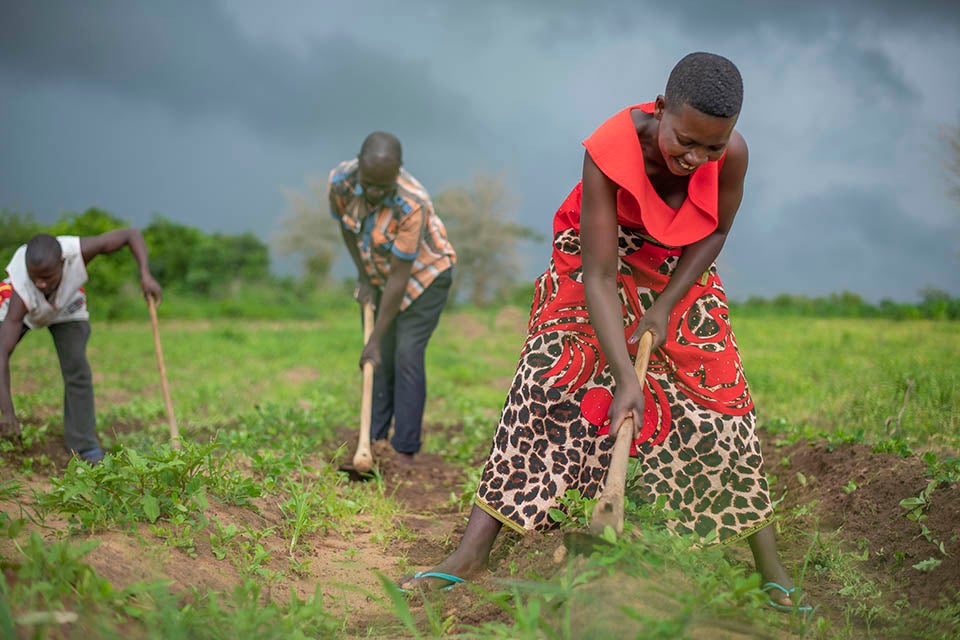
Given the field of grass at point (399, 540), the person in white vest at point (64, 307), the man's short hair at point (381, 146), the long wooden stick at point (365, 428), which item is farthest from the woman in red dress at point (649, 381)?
the person in white vest at point (64, 307)

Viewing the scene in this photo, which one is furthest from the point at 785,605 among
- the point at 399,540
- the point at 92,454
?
the point at 92,454

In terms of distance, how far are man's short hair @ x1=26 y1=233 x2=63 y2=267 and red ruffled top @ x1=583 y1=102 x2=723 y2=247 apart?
3.48 metres

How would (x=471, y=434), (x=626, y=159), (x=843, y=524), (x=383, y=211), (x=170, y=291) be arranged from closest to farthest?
(x=626, y=159), (x=843, y=524), (x=383, y=211), (x=471, y=434), (x=170, y=291)

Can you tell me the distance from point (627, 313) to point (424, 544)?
1.36 m

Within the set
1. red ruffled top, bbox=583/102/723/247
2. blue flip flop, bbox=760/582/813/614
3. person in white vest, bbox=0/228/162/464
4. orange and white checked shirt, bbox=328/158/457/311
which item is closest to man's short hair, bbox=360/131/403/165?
orange and white checked shirt, bbox=328/158/457/311

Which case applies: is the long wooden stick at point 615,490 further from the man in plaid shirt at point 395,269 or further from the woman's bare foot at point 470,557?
the man in plaid shirt at point 395,269

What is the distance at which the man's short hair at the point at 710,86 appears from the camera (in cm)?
228

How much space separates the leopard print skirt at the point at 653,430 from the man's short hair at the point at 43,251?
3203mm

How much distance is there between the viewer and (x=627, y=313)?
2814 mm

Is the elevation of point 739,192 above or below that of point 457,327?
above

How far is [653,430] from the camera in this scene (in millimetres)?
2764

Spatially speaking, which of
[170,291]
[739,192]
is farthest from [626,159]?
[170,291]

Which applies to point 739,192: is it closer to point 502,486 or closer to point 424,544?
point 502,486

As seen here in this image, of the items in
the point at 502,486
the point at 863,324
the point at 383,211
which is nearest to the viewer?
the point at 502,486
